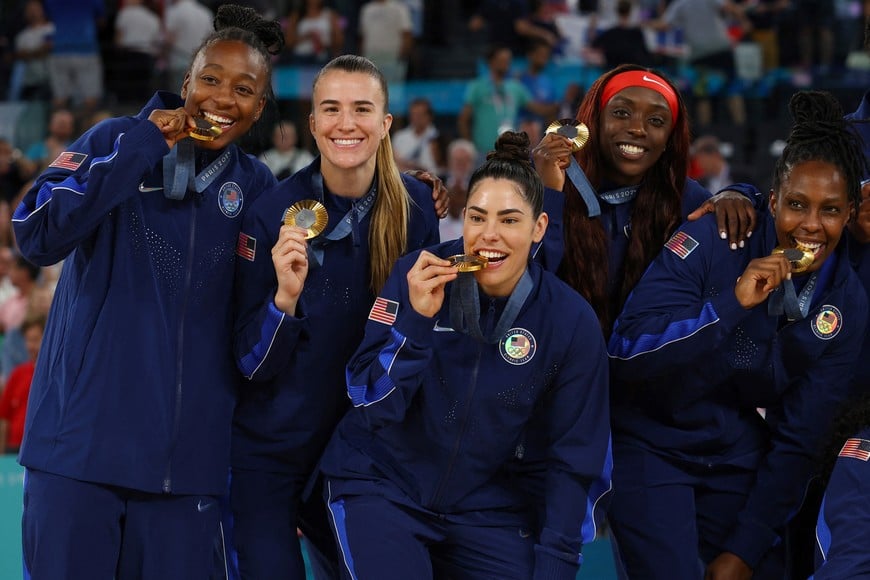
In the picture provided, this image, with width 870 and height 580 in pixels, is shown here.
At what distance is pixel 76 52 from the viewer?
1179cm

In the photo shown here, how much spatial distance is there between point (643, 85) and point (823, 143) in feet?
1.98

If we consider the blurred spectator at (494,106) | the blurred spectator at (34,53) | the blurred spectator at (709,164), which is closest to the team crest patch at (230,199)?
the blurred spectator at (709,164)

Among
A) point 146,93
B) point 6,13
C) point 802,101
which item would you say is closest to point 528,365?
point 802,101

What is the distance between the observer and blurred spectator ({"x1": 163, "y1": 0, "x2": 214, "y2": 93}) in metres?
11.7

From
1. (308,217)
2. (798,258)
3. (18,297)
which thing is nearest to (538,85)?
(18,297)

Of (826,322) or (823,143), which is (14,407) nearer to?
(826,322)

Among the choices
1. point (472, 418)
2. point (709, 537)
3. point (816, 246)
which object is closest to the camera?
point (472, 418)

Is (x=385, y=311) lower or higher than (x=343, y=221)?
lower

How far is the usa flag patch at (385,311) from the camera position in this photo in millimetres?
3754

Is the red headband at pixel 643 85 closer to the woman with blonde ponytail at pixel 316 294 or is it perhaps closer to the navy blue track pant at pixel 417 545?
the woman with blonde ponytail at pixel 316 294

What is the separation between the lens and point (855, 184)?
4051 millimetres

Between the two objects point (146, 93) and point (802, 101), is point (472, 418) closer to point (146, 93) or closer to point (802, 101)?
point (802, 101)

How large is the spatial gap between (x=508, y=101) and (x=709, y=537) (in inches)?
263

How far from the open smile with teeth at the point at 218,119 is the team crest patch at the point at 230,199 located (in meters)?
0.20
